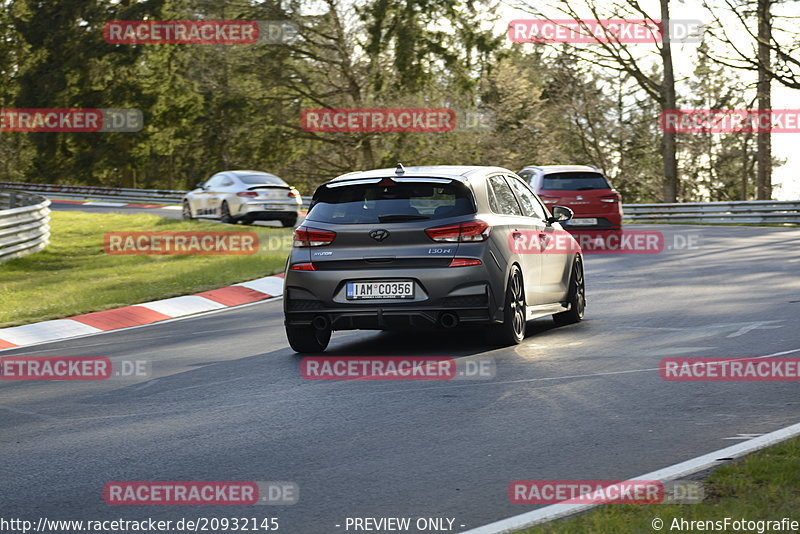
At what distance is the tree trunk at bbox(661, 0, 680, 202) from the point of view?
4242cm

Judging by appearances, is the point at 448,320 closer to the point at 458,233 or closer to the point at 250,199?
the point at 458,233

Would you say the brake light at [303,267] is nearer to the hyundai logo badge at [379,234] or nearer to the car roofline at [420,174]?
the hyundai logo badge at [379,234]

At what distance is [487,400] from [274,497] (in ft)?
8.79

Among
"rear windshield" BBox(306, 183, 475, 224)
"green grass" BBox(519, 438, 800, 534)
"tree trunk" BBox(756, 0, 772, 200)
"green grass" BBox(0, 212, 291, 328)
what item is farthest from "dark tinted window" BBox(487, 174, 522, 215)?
"tree trunk" BBox(756, 0, 772, 200)

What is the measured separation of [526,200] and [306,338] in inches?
110

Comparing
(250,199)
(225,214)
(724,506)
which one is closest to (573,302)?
(724,506)

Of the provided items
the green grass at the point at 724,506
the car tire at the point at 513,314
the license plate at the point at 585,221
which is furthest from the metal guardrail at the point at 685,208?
the green grass at the point at 724,506

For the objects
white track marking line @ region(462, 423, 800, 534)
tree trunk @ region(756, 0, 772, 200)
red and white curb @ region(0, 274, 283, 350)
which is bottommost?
red and white curb @ region(0, 274, 283, 350)

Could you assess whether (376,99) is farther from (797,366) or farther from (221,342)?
(797,366)

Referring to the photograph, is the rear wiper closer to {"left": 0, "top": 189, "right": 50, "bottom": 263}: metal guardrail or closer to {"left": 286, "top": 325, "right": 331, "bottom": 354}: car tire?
{"left": 286, "top": 325, "right": 331, "bottom": 354}: car tire

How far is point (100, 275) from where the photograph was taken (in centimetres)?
2048

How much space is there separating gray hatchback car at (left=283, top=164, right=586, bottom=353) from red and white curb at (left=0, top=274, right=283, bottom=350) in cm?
423

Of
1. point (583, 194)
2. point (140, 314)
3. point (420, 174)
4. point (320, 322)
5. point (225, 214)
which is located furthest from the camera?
point (225, 214)

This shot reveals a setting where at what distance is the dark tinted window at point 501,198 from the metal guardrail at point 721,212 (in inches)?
993
